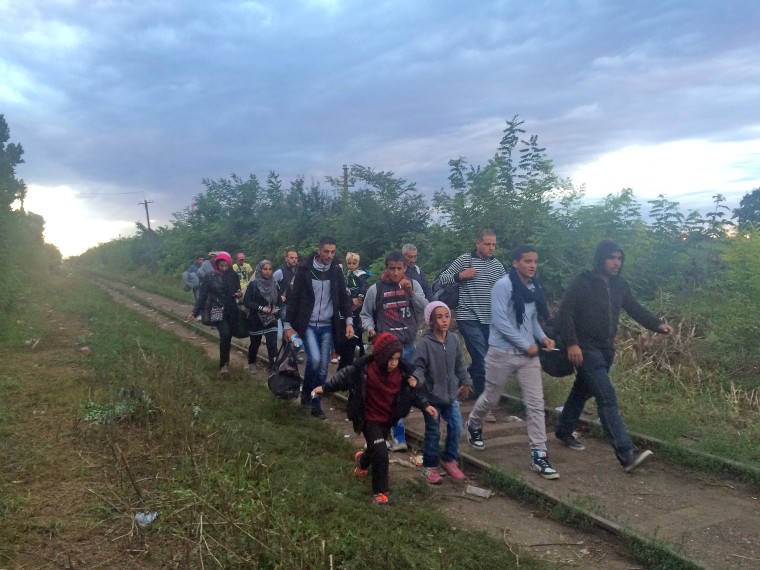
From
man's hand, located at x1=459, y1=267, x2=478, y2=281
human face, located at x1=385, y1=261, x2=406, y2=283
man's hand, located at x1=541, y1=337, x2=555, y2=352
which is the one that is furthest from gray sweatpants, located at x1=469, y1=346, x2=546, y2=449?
man's hand, located at x1=459, y1=267, x2=478, y2=281

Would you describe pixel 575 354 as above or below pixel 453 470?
above

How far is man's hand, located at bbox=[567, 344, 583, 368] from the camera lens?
18.2 feet

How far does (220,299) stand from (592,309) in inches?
217

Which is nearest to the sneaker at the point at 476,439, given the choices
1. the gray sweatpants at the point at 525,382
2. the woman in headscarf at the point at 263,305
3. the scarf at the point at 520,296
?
the gray sweatpants at the point at 525,382

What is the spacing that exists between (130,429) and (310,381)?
6.68ft

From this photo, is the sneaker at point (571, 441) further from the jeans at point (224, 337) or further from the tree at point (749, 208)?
the tree at point (749, 208)

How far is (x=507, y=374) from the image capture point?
568 cm

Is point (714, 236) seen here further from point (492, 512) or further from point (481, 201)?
point (492, 512)

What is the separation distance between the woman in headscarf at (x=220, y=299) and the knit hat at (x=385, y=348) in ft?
15.2

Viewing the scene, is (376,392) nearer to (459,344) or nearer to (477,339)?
(459,344)

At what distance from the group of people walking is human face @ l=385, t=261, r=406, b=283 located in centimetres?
2

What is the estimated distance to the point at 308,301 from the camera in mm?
6934

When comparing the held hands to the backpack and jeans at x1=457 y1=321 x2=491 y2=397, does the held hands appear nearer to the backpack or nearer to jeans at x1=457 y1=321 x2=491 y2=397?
jeans at x1=457 y1=321 x2=491 y2=397

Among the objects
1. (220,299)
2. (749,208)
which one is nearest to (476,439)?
(220,299)
